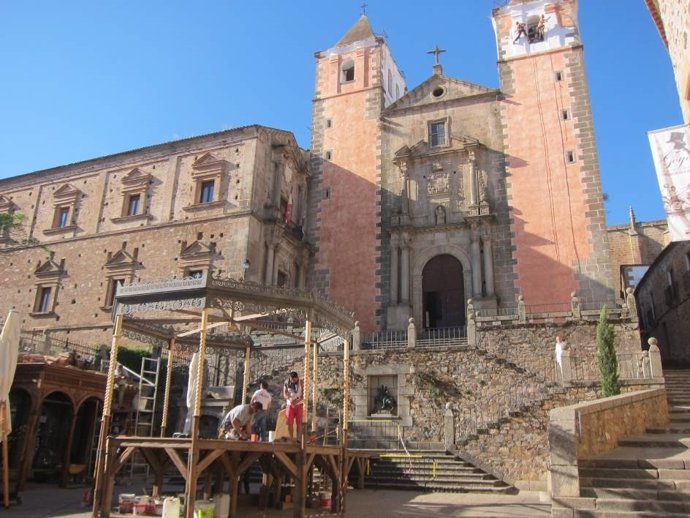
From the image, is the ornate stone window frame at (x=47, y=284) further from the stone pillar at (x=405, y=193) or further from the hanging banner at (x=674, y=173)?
the hanging banner at (x=674, y=173)

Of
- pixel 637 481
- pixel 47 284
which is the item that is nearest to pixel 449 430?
pixel 637 481

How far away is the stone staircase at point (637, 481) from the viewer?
24.4 ft

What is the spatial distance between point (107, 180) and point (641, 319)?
2891 cm

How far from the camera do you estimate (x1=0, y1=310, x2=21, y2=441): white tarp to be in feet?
32.3

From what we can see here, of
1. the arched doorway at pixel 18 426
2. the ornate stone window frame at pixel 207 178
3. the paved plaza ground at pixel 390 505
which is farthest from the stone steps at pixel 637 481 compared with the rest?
the ornate stone window frame at pixel 207 178

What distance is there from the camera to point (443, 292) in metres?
23.5

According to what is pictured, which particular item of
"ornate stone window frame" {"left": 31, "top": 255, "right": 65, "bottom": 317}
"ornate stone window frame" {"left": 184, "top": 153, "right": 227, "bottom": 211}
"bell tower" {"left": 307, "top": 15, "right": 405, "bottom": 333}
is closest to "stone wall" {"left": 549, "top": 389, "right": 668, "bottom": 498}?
"bell tower" {"left": 307, "top": 15, "right": 405, "bottom": 333}

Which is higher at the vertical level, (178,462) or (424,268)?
(424,268)

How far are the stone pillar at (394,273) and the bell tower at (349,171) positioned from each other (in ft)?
2.32

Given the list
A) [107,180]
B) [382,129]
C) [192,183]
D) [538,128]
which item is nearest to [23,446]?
[192,183]

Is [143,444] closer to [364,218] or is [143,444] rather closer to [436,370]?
[436,370]

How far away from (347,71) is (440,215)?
932 cm

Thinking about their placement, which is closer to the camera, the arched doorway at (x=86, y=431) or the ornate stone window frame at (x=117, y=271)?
the arched doorway at (x=86, y=431)

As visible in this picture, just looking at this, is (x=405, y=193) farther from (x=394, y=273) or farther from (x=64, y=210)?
(x=64, y=210)
